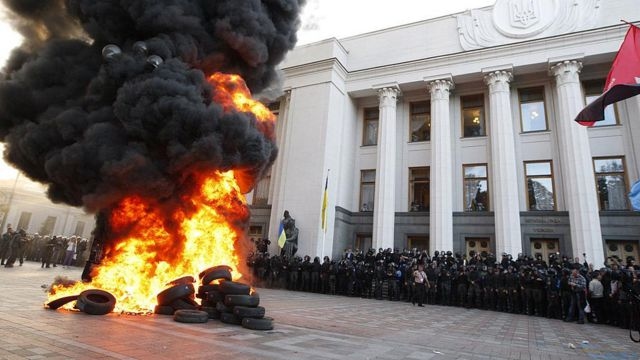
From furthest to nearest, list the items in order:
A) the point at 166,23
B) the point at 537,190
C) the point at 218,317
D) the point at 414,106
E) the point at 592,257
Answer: the point at 414,106 < the point at 537,190 < the point at 592,257 < the point at 166,23 < the point at 218,317

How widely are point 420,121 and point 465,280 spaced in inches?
485

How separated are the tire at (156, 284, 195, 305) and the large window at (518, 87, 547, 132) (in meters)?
21.0

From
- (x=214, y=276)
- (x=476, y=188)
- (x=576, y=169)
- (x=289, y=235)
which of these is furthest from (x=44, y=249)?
(x=576, y=169)

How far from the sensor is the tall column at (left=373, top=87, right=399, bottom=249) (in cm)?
2200

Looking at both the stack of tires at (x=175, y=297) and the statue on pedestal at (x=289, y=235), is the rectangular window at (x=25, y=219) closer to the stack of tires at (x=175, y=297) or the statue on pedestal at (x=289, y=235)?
the statue on pedestal at (x=289, y=235)

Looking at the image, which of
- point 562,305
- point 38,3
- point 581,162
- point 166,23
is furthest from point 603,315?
point 38,3

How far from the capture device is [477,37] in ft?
73.6

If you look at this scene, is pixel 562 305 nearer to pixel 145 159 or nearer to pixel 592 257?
pixel 592 257

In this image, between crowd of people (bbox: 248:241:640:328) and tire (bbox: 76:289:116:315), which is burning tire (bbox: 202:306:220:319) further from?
crowd of people (bbox: 248:241:640:328)

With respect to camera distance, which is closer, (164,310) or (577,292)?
(164,310)

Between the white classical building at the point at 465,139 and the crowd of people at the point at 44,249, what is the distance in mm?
11087

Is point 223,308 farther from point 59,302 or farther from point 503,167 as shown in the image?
point 503,167

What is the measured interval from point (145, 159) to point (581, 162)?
1954 cm

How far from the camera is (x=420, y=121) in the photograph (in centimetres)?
2500
